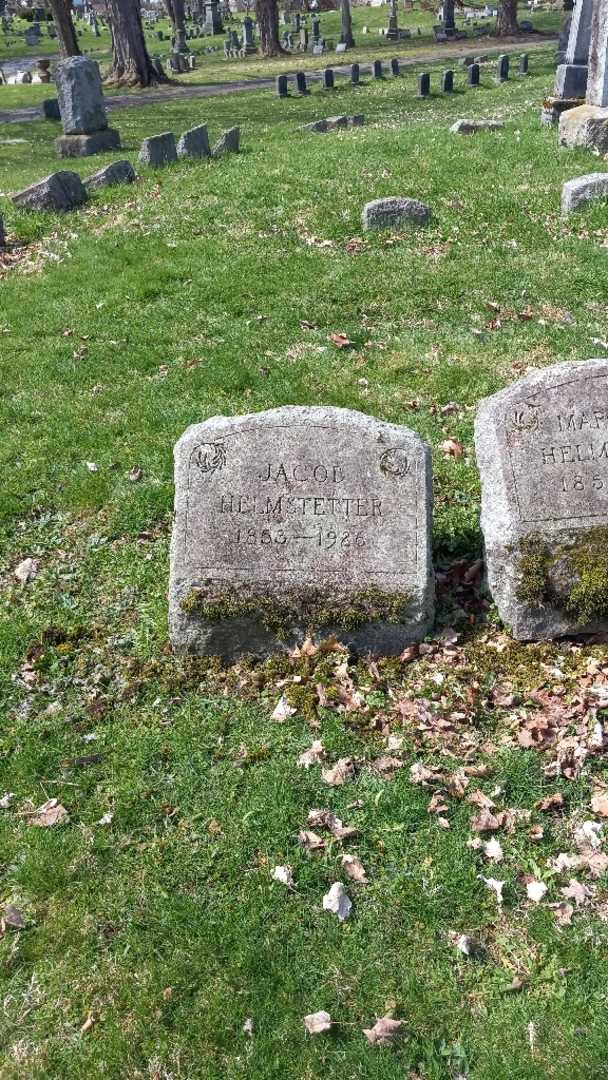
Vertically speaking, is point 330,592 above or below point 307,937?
above

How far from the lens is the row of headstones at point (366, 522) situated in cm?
534

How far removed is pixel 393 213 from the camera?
11562 millimetres

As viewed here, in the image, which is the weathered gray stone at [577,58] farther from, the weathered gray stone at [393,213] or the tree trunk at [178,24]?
the tree trunk at [178,24]

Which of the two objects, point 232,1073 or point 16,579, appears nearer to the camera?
point 232,1073

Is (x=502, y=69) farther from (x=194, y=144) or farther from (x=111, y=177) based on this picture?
(x=111, y=177)

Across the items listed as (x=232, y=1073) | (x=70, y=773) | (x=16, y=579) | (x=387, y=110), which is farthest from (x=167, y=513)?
(x=387, y=110)

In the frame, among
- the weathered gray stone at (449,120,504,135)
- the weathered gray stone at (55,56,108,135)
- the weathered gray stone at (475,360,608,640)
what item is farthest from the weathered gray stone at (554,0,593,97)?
the weathered gray stone at (475,360,608,640)

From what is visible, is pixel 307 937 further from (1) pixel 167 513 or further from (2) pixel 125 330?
(2) pixel 125 330

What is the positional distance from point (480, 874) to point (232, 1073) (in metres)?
1.45

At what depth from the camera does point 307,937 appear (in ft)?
13.1

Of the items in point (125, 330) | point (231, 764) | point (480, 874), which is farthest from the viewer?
point (125, 330)

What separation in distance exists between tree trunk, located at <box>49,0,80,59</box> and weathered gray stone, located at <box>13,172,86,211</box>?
17.4 metres

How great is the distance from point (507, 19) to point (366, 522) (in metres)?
41.4

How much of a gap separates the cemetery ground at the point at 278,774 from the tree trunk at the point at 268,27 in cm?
3504
